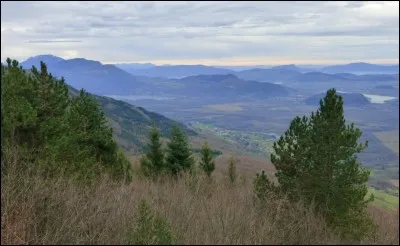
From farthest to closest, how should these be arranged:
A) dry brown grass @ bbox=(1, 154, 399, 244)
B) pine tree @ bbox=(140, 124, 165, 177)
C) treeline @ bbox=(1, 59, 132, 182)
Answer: pine tree @ bbox=(140, 124, 165, 177), treeline @ bbox=(1, 59, 132, 182), dry brown grass @ bbox=(1, 154, 399, 244)

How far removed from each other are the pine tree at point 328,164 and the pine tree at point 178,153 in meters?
15.6

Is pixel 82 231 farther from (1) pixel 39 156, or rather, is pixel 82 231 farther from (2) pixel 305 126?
(2) pixel 305 126

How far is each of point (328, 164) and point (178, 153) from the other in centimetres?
1857

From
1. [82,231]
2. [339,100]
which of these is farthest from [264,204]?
[82,231]

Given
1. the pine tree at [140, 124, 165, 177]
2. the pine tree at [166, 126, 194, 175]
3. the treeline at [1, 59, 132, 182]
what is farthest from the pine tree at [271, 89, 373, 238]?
the pine tree at [140, 124, 165, 177]

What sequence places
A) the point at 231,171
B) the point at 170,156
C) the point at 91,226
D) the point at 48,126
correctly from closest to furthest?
the point at 91,226
the point at 48,126
the point at 170,156
the point at 231,171

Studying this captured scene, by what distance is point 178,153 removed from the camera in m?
34.4

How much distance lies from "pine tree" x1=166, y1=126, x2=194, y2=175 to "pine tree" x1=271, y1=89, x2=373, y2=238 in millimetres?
15600

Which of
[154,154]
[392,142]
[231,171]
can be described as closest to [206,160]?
[231,171]

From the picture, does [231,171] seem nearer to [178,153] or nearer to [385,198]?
[178,153]

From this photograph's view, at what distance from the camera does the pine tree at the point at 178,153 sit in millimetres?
33438

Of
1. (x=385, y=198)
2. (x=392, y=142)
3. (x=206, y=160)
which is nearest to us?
(x=206, y=160)

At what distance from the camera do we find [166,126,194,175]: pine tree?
3344 cm

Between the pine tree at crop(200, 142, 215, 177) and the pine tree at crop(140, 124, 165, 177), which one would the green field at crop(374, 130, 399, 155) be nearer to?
the pine tree at crop(200, 142, 215, 177)
